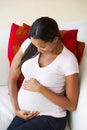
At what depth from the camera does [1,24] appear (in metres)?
2.15

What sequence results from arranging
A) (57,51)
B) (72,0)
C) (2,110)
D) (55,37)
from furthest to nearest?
Result: (72,0)
(2,110)
(57,51)
(55,37)

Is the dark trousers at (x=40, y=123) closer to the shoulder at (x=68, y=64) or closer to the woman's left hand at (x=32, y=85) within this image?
the woman's left hand at (x=32, y=85)

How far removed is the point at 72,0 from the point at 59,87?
0.96m

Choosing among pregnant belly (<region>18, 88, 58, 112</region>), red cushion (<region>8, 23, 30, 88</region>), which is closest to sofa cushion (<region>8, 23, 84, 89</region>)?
red cushion (<region>8, 23, 30, 88</region>)

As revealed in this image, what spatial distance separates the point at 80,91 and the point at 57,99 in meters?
0.14

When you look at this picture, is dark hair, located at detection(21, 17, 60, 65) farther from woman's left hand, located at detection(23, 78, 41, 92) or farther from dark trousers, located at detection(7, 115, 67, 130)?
dark trousers, located at detection(7, 115, 67, 130)

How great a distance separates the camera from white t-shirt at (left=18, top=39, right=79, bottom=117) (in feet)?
4.54

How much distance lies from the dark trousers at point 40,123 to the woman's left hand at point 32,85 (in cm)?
17

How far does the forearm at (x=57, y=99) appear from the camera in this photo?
1400mm

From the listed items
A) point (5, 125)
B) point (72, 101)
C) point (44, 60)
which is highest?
point (44, 60)

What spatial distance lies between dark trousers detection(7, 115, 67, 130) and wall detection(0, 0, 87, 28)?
970 mm

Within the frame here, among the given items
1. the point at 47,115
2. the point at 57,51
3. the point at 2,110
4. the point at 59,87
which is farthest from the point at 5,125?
the point at 57,51

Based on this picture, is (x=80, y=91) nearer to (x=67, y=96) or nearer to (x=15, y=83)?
(x=67, y=96)

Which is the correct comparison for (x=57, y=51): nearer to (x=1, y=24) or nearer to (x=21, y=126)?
(x=21, y=126)
